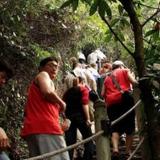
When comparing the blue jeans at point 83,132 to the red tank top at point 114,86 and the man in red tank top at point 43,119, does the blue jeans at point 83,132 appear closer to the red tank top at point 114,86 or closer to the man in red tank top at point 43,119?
the red tank top at point 114,86

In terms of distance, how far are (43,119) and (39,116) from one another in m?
0.05

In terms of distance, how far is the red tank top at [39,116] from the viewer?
5.02m

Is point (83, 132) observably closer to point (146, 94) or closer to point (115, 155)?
point (115, 155)

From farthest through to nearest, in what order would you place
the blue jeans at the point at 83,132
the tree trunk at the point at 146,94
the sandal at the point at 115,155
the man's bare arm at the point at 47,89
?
the blue jeans at the point at 83,132, the sandal at the point at 115,155, the man's bare arm at the point at 47,89, the tree trunk at the point at 146,94

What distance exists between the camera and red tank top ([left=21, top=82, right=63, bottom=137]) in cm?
502

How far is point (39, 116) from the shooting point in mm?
5055

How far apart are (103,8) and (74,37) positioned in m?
7.18

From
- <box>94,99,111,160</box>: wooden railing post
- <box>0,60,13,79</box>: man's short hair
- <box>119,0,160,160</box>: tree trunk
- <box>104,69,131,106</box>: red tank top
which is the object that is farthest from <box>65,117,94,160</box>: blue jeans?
<box>94,99,111,160</box>: wooden railing post

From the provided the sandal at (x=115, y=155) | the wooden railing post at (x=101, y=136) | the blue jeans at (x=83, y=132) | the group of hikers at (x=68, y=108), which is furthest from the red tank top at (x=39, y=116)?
the blue jeans at (x=83, y=132)

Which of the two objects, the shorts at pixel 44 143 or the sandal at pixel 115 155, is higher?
the shorts at pixel 44 143

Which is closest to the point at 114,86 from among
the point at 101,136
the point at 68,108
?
the point at 68,108

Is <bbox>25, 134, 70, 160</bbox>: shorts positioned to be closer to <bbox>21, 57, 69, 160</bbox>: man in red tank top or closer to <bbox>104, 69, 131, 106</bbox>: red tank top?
<bbox>21, 57, 69, 160</bbox>: man in red tank top

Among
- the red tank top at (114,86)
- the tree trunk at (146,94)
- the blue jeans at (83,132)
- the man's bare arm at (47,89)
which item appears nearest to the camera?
the tree trunk at (146,94)

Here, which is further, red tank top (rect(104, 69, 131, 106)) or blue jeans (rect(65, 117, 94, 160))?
blue jeans (rect(65, 117, 94, 160))
